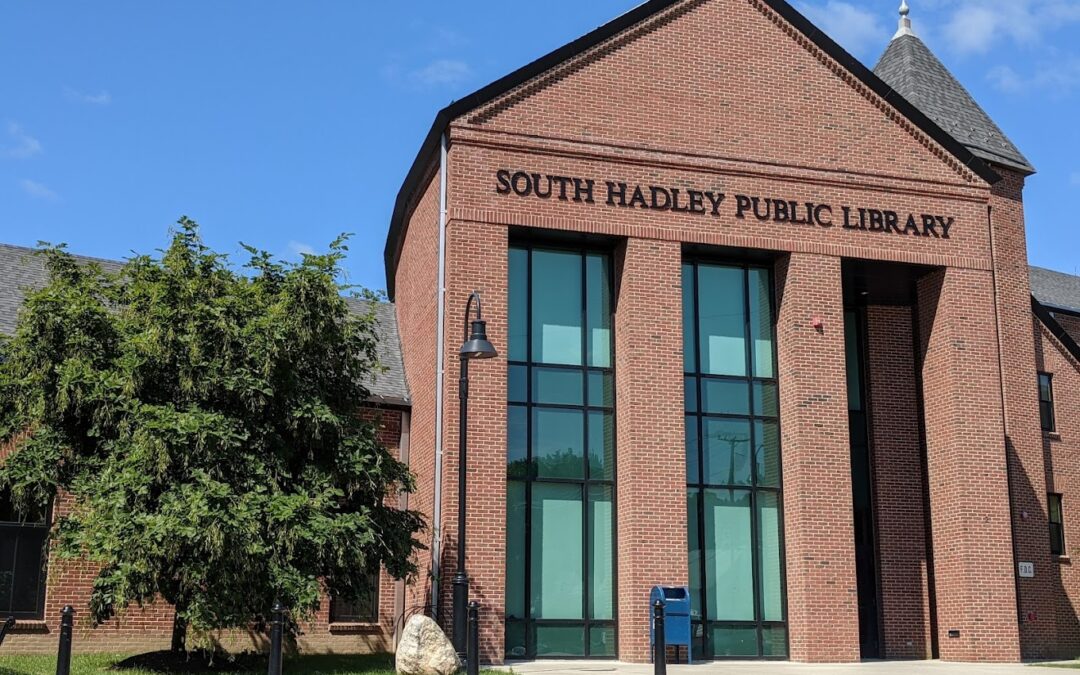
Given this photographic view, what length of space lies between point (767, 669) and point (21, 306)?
Answer: 1610cm

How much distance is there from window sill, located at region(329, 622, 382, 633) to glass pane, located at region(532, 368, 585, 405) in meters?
6.16

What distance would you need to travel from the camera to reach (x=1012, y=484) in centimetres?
2561

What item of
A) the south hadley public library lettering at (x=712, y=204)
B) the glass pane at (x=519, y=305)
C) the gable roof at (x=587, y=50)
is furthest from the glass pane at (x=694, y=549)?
the gable roof at (x=587, y=50)

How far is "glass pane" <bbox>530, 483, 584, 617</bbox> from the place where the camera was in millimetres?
20500

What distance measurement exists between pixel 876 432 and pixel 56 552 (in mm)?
15813

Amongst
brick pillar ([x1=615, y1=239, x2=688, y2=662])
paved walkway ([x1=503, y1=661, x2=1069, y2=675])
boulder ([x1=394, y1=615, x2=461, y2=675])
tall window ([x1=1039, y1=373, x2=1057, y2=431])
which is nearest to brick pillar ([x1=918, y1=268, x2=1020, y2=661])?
paved walkway ([x1=503, y1=661, x2=1069, y2=675])

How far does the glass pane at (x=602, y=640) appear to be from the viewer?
2055 centimetres

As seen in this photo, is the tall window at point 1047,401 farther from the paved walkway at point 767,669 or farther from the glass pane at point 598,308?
the glass pane at point 598,308

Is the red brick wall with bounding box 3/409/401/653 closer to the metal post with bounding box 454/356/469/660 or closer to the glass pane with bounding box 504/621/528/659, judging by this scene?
the glass pane with bounding box 504/621/528/659

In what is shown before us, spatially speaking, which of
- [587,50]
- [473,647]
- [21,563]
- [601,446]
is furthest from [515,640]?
[587,50]

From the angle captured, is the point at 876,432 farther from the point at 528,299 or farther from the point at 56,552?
the point at 56,552

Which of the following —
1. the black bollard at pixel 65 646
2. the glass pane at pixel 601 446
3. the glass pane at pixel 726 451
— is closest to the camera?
the black bollard at pixel 65 646

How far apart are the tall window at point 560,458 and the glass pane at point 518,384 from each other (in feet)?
0.06

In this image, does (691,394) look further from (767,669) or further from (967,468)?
(967,468)
